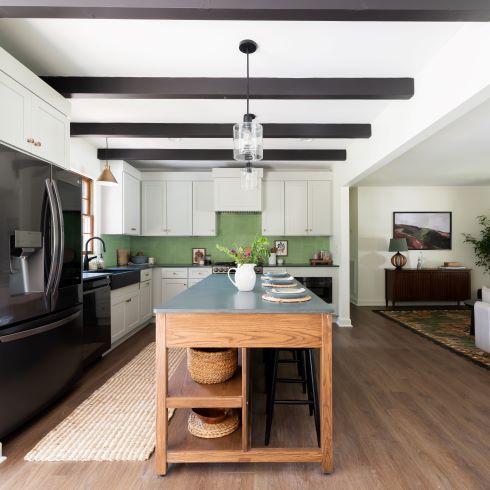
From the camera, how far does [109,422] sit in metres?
2.28

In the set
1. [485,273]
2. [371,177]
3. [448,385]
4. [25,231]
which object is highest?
[371,177]

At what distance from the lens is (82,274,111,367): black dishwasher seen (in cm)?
312

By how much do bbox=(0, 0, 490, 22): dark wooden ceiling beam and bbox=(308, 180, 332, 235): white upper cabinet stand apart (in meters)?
3.86

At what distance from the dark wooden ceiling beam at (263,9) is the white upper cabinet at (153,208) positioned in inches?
153

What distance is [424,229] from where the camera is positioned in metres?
6.83

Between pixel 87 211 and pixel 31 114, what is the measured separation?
232 cm

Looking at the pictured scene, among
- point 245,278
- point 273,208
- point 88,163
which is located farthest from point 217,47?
point 273,208

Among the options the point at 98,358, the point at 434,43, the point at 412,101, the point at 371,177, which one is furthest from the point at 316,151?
the point at 98,358

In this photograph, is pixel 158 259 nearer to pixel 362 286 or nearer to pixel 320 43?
pixel 362 286

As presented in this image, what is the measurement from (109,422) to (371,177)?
5.48m

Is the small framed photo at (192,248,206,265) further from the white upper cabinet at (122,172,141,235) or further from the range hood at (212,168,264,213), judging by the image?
the white upper cabinet at (122,172,141,235)

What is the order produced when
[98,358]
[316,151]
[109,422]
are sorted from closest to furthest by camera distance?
[109,422]
[98,358]
[316,151]

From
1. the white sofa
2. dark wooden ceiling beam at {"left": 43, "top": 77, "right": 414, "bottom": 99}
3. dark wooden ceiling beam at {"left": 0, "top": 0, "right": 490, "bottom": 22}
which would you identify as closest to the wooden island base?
dark wooden ceiling beam at {"left": 0, "top": 0, "right": 490, "bottom": 22}

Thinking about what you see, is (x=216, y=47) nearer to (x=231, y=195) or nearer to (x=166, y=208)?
(x=231, y=195)
